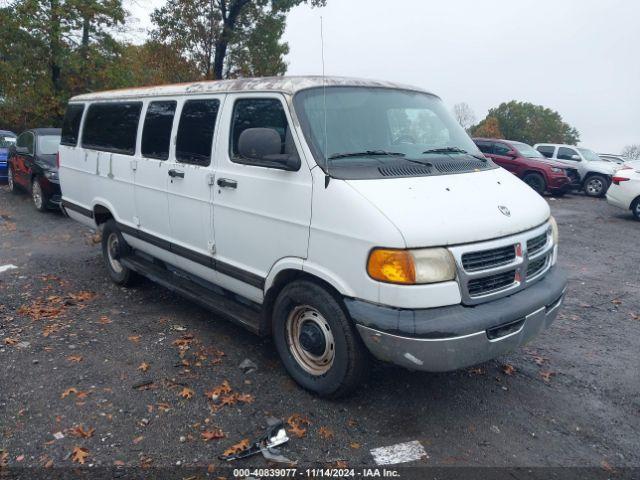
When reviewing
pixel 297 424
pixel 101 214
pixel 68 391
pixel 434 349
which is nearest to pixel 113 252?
pixel 101 214

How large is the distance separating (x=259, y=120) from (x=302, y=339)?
1.73 meters

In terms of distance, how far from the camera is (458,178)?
3.93 metres

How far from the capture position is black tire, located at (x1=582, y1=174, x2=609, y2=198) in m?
18.0

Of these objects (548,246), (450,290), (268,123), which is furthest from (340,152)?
(548,246)

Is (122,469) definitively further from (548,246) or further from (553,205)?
(553,205)

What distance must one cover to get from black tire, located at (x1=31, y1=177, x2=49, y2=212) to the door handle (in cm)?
793

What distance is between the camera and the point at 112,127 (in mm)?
6094

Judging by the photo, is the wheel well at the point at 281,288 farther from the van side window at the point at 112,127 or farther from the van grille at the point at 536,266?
the van side window at the point at 112,127

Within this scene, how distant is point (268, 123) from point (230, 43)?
21421 mm

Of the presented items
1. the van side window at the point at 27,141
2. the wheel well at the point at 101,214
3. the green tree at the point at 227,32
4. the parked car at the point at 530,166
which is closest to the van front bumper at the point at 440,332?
the wheel well at the point at 101,214

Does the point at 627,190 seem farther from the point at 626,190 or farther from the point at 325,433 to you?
the point at 325,433

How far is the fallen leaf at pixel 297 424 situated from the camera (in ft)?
11.5

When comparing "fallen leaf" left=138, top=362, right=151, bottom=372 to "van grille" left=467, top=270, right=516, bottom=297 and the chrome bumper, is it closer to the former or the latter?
the chrome bumper

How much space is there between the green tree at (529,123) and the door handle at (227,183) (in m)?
79.8
